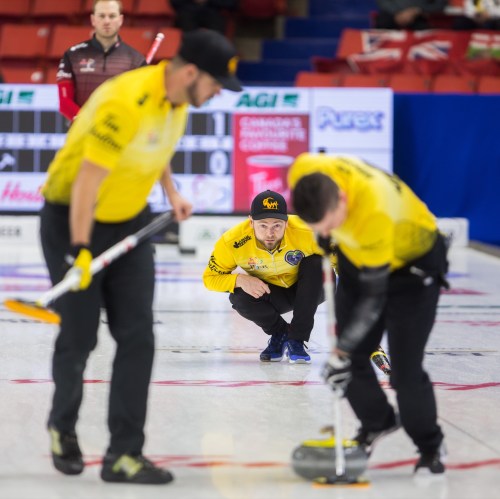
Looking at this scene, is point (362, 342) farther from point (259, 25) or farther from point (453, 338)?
point (259, 25)

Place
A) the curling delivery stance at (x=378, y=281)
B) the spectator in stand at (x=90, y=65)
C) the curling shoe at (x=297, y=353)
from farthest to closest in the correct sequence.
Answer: the spectator in stand at (x=90, y=65) → the curling shoe at (x=297, y=353) → the curling delivery stance at (x=378, y=281)

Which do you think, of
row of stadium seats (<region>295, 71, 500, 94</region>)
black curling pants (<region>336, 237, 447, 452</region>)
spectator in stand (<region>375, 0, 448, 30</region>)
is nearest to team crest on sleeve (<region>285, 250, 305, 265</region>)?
black curling pants (<region>336, 237, 447, 452</region>)

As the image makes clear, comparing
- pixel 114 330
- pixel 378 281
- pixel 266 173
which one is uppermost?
pixel 378 281

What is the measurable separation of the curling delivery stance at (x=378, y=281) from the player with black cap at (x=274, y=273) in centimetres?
187

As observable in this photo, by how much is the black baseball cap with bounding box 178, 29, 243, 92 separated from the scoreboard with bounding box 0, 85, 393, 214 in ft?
27.9

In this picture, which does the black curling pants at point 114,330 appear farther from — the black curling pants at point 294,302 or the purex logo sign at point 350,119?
the purex logo sign at point 350,119

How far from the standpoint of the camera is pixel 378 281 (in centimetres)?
365

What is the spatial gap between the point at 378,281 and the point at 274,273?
257cm

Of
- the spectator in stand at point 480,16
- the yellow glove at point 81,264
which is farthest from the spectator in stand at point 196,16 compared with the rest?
the yellow glove at point 81,264

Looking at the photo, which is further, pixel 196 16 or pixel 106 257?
pixel 196 16

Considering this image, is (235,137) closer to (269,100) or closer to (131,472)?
(269,100)

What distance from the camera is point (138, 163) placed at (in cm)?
381

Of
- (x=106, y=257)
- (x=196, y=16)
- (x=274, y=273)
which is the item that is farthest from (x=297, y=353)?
(x=196, y=16)

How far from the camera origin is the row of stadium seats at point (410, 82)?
43.3 ft
